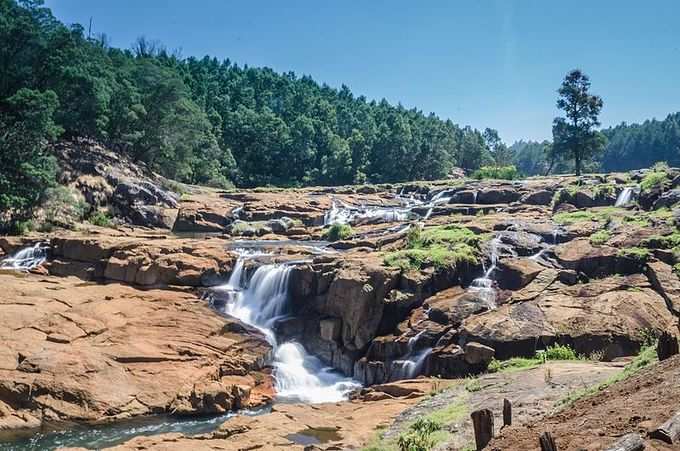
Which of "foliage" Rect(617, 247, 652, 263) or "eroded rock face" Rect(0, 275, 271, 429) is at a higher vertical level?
"foliage" Rect(617, 247, 652, 263)

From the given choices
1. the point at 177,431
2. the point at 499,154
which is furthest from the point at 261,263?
the point at 499,154

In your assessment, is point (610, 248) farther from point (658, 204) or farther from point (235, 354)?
point (235, 354)

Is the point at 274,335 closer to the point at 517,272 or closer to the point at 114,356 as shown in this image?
the point at 114,356

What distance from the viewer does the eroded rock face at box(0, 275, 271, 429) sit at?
46.2ft

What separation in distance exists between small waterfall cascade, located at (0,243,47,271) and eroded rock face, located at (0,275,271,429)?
5848 millimetres

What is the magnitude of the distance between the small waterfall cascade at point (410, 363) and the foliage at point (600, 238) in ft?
26.9

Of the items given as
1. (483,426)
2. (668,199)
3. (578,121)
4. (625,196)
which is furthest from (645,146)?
(483,426)

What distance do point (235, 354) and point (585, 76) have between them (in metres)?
44.5

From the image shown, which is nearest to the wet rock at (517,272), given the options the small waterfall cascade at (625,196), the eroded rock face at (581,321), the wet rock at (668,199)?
the eroded rock face at (581,321)

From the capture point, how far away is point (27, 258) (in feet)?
86.9

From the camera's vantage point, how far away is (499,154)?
376ft

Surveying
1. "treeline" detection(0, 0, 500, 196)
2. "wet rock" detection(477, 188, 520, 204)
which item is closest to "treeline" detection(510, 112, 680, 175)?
"treeline" detection(0, 0, 500, 196)

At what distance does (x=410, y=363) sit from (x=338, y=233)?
1538cm

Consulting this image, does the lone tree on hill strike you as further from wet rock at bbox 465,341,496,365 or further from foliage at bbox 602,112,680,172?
foliage at bbox 602,112,680,172
